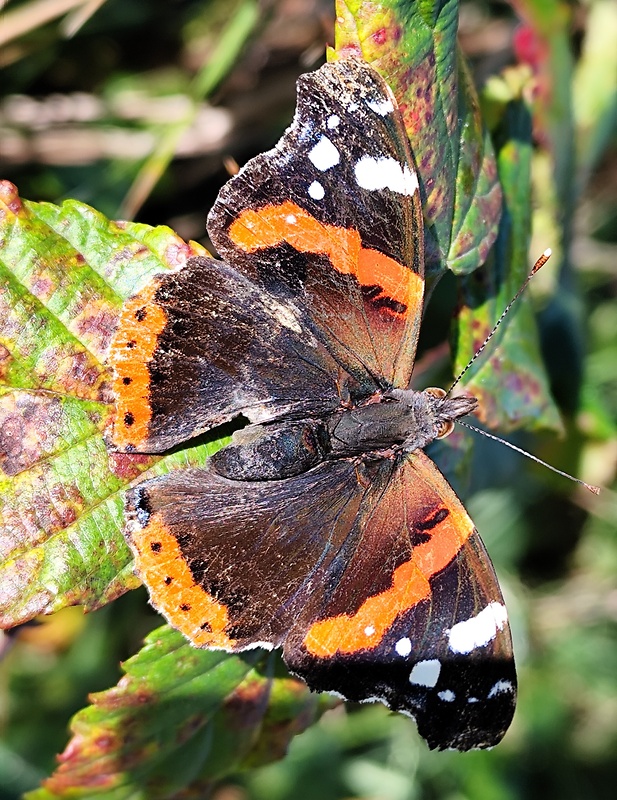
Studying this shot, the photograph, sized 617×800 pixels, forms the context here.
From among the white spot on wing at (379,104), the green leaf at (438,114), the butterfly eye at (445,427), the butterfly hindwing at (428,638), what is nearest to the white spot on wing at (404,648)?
the butterfly hindwing at (428,638)

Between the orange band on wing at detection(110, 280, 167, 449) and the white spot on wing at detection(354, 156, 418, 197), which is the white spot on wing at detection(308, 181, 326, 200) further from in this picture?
the orange band on wing at detection(110, 280, 167, 449)

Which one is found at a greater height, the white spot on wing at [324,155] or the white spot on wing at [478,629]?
the white spot on wing at [324,155]

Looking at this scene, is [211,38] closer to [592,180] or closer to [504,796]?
[592,180]

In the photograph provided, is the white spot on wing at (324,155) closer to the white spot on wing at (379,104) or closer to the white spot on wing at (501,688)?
the white spot on wing at (379,104)

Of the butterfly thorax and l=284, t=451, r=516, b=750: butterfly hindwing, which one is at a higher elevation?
the butterfly thorax

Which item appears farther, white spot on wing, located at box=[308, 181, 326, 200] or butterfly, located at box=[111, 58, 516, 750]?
white spot on wing, located at box=[308, 181, 326, 200]

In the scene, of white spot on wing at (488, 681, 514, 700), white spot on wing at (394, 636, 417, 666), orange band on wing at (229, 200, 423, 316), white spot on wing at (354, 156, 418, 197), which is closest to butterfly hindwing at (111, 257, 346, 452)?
orange band on wing at (229, 200, 423, 316)

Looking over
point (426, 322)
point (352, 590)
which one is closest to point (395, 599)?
point (352, 590)
